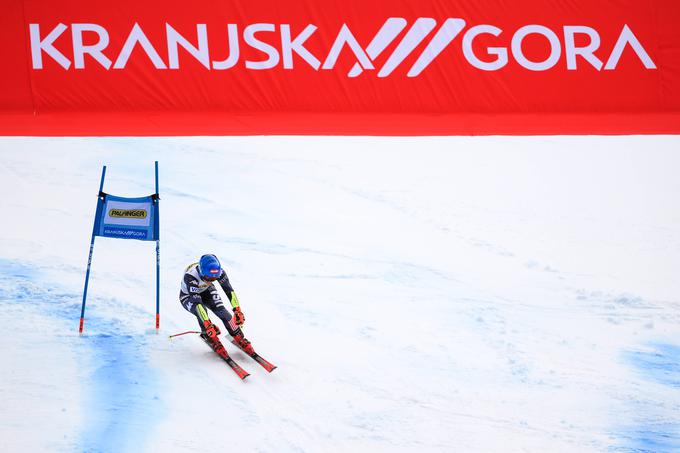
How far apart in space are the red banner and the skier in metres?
2.53

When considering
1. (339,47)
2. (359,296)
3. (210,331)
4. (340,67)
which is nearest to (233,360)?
(210,331)

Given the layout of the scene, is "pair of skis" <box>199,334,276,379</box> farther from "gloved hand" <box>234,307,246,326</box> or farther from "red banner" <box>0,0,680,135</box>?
"red banner" <box>0,0,680,135</box>

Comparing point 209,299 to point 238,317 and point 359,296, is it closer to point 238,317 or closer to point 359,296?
point 238,317

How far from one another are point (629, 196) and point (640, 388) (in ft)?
12.2

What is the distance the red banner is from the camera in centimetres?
794

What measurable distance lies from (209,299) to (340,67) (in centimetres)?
339

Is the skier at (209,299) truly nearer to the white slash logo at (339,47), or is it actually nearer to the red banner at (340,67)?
the red banner at (340,67)

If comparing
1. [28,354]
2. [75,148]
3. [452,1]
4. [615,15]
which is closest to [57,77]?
[75,148]

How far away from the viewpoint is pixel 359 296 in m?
6.97

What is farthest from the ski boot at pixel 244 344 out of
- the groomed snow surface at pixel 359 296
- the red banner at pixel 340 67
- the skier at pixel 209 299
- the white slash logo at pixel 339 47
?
the white slash logo at pixel 339 47

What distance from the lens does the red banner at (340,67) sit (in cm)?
794

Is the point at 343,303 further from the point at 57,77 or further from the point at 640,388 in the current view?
the point at 57,77

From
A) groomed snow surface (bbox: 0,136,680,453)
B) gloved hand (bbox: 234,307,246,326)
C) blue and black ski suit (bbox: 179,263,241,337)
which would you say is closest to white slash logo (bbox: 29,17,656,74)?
groomed snow surface (bbox: 0,136,680,453)

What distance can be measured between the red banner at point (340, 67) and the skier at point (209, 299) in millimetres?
2534
